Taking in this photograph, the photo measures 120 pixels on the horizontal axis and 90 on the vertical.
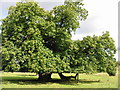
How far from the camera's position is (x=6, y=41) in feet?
76.8

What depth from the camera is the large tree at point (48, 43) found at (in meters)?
22.1

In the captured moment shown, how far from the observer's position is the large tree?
22141 mm

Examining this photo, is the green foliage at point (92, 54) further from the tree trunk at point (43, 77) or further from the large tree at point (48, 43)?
the tree trunk at point (43, 77)

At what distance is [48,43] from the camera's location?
1022 inches

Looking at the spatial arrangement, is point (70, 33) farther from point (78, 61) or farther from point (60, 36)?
point (78, 61)

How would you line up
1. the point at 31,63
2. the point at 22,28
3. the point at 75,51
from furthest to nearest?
the point at 75,51 → the point at 22,28 → the point at 31,63

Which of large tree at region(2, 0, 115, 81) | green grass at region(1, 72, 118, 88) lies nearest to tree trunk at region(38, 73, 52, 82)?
green grass at region(1, 72, 118, 88)

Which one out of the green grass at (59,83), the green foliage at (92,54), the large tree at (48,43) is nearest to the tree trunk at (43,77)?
the green grass at (59,83)

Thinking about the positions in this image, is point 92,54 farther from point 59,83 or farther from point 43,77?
point 43,77

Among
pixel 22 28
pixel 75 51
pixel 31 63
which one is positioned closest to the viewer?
pixel 31 63

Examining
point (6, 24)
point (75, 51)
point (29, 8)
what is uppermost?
point (29, 8)

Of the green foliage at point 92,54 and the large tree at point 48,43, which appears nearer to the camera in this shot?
the large tree at point 48,43

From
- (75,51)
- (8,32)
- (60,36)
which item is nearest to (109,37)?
(75,51)

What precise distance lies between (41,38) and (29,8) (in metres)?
3.89
